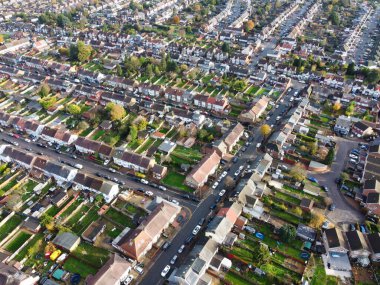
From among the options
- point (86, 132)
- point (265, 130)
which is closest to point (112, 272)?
point (86, 132)

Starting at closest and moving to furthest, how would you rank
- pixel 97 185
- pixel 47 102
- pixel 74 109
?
pixel 97 185 < pixel 74 109 < pixel 47 102

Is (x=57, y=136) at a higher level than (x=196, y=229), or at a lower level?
higher

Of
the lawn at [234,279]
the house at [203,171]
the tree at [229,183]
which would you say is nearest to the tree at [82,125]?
the house at [203,171]

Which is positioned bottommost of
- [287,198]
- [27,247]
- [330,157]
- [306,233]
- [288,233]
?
[27,247]

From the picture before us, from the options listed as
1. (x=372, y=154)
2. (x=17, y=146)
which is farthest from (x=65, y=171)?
(x=372, y=154)

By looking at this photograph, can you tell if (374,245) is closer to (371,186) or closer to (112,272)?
(371,186)

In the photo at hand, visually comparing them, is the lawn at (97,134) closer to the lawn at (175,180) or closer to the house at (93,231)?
the lawn at (175,180)
